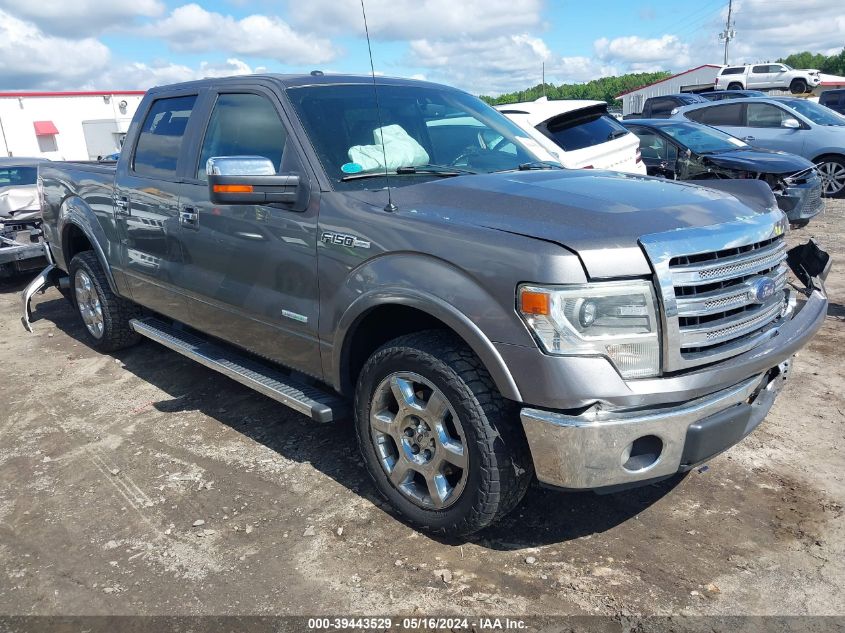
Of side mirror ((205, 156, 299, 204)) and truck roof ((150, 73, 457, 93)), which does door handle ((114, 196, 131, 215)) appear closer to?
truck roof ((150, 73, 457, 93))

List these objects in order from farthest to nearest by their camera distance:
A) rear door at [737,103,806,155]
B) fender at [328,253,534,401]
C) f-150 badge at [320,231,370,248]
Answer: rear door at [737,103,806,155]
f-150 badge at [320,231,370,248]
fender at [328,253,534,401]

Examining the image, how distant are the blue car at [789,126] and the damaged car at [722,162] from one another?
256cm

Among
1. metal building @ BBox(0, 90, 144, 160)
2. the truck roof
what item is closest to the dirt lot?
the truck roof

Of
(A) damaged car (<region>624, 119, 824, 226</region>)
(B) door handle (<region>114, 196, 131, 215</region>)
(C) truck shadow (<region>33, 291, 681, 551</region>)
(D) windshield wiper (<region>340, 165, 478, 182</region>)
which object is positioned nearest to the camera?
(C) truck shadow (<region>33, 291, 681, 551</region>)

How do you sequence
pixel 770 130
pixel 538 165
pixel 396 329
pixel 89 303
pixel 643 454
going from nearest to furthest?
pixel 643 454, pixel 396 329, pixel 538 165, pixel 89 303, pixel 770 130

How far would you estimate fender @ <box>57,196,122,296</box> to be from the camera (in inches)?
204

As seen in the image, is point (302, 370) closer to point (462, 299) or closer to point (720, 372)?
point (462, 299)

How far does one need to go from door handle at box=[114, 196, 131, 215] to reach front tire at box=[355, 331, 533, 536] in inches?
101

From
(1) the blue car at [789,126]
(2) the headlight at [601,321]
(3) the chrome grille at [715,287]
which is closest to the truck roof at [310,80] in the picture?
(2) the headlight at [601,321]

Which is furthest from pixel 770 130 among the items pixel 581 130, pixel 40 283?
pixel 40 283

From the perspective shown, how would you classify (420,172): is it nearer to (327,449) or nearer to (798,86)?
(327,449)

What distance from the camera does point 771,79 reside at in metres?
33.2

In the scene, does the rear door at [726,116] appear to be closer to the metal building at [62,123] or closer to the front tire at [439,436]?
the front tire at [439,436]

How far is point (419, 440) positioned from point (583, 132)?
6.21 m
